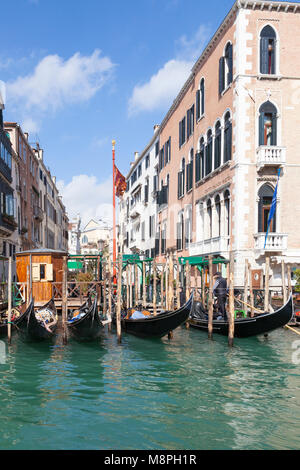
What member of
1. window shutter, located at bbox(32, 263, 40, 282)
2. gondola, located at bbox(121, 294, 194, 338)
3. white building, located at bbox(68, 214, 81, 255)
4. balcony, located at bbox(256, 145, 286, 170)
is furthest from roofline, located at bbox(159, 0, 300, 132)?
white building, located at bbox(68, 214, 81, 255)

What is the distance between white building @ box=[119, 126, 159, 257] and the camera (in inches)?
1194

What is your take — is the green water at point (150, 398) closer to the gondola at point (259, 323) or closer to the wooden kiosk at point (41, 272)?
the gondola at point (259, 323)

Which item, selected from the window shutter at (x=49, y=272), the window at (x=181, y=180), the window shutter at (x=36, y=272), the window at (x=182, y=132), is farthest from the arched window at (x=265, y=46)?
the window shutter at (x=36, y=272)

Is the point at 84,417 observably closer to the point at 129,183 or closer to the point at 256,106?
the point at 256,106

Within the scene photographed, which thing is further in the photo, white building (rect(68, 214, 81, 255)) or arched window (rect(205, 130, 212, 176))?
white building (rect(68, 214, 81, 255))

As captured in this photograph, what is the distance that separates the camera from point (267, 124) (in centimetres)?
1619

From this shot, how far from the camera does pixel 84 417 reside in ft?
20.6

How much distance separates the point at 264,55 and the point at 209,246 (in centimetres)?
720

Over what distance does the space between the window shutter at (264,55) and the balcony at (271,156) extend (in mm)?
2770

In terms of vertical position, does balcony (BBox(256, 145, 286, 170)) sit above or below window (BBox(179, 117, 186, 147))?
below

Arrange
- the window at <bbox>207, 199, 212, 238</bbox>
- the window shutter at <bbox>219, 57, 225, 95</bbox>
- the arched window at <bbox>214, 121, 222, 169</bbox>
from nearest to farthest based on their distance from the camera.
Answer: the window shutter at <bbox>219, 57, 225, 95</bbox>
the arched window at <bbox>214, 121, 222, 169</bbox>
the window at <bbox>207, 199, 212, 238</bbox>

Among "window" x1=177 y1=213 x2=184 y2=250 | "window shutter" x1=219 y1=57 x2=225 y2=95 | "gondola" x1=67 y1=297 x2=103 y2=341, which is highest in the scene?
"window shutter" x1=219 y1=57 x2=225 y2=95

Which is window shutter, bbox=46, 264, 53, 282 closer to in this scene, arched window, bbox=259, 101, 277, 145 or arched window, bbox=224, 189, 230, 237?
arched window, bbox=224, 189, 230, 237

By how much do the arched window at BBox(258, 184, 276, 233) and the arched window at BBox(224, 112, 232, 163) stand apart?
183 centimetres
